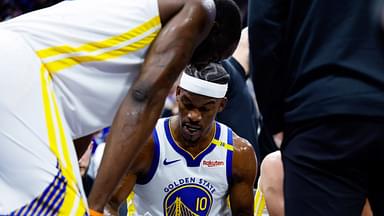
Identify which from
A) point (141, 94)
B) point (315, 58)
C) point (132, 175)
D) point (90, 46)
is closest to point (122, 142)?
point (141, 94)

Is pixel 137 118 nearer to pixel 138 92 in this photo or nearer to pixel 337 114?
pixel 138 92

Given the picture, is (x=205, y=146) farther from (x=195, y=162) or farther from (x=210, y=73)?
(x=210, y=73)

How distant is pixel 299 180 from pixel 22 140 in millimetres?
833

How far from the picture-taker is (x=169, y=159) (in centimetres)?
385

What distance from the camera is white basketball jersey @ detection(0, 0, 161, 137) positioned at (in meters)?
2.47

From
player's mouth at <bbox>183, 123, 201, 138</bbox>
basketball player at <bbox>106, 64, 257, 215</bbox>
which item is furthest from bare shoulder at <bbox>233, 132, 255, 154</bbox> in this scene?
player's mouth at <bbox>183, 123, 201, 138</bbox>

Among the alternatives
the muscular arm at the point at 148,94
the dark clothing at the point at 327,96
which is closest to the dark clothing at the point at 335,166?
the dark clothing at the point at 327,96

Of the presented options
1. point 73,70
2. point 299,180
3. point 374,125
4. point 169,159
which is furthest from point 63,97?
point 169,159

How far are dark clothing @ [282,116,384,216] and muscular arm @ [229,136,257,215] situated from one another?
1700mm

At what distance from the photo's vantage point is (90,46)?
2.49 metres

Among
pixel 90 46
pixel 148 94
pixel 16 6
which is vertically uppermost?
pixel 90 46

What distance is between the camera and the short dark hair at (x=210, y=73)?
3801mm

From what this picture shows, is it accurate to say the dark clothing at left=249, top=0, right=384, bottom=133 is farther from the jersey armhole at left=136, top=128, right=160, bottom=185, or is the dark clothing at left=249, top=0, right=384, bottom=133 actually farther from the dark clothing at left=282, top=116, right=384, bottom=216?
the jersey armhole at left=136, top=128, right=160, bottom=185

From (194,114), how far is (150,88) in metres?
1.33
